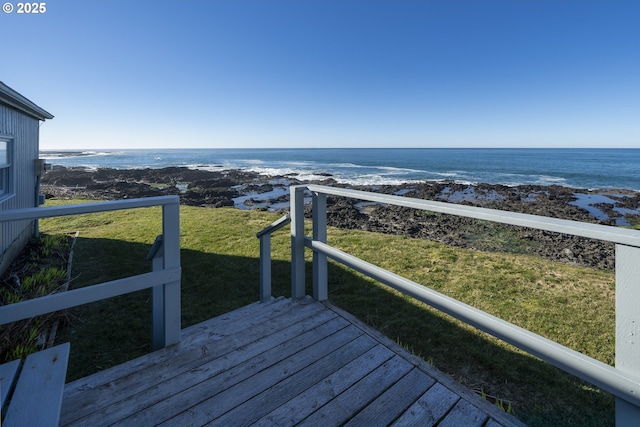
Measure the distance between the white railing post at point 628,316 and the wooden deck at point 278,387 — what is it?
→ 0.63 metres

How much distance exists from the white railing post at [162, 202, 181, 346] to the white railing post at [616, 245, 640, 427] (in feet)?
7.29

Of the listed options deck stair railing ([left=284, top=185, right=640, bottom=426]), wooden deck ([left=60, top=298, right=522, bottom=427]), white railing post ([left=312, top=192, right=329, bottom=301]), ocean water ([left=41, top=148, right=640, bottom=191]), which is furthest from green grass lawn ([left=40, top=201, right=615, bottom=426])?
ocean water ([left=41, top=148, right=640, bottom=191])

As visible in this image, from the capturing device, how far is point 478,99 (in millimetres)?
40125

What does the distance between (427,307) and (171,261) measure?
304cm

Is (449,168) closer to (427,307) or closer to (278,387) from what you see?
(427,307)

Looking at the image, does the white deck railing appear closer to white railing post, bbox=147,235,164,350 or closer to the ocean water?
white railing post, bbox=147,235,164,350

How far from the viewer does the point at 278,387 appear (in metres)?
1.75

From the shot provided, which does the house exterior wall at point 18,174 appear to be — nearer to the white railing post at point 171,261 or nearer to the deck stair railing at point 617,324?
the white railing post at point 171,261

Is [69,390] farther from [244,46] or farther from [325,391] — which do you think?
[244,46]

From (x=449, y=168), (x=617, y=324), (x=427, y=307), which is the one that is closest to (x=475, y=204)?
(x=427, y=307)

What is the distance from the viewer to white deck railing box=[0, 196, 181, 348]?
5.22ft

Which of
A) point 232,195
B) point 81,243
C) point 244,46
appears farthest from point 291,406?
point 244,46

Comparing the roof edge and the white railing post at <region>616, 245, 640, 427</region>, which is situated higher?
the roof edge

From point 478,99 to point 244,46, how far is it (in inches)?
1352
